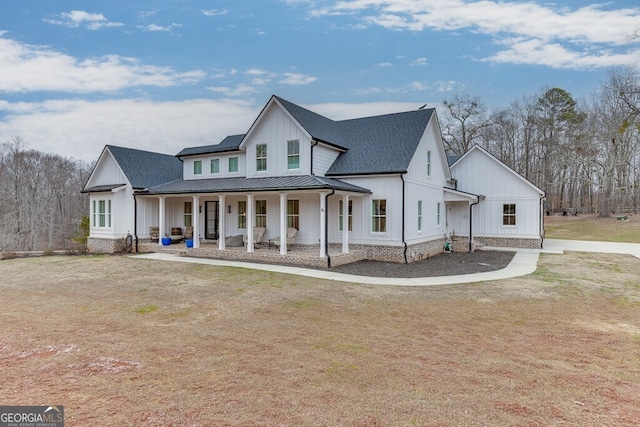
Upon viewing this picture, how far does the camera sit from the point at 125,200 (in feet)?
67.8

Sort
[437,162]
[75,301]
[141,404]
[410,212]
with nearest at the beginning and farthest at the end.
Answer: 1. [141,404]
2. [75,301]
3. [410,212]
4. [437,162]

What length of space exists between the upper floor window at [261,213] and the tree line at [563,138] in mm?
33332

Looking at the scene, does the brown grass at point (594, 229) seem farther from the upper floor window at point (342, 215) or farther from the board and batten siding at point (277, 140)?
the board and batten siding at point (277, 140)

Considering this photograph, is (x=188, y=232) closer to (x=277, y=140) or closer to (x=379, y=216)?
(x=277, y=140)

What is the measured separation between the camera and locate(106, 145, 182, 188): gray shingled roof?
829 inches

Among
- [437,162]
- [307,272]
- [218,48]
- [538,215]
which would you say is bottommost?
[307,272]

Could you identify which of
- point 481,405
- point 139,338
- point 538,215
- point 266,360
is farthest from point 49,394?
point 538,215

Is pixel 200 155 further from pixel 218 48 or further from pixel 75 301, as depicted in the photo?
pixel 75 301

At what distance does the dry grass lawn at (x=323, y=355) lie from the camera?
149 inches

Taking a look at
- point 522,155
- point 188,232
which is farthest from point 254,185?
point 522,155

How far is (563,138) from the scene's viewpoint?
137ft

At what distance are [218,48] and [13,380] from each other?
19682 millimetres

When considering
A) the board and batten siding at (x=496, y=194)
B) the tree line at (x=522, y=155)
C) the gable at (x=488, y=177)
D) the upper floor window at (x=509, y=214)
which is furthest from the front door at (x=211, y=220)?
the tree line at (x=522, y=155)

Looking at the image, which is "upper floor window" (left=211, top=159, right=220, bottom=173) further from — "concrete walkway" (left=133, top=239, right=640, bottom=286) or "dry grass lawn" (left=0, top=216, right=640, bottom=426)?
"dry grass lawn" (left=0, top=216, right=640, bottom=426)
